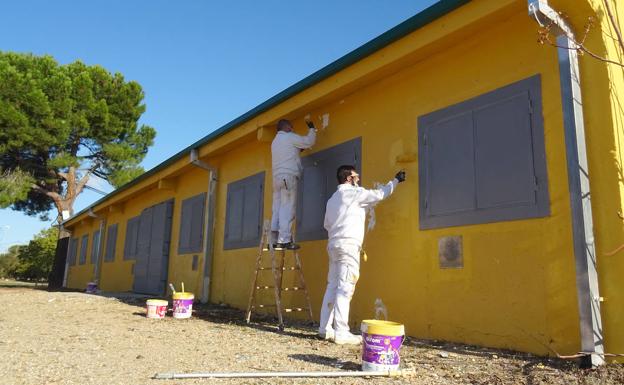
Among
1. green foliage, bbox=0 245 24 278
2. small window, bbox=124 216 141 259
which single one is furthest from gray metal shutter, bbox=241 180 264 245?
green foliage, bbox=0 245 24 278

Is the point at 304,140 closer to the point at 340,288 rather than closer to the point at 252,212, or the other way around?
the point at 252,212

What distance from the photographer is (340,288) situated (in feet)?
16.5

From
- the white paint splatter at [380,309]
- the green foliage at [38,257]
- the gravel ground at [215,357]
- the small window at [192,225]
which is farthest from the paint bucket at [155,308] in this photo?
the green foliage at [38,257]

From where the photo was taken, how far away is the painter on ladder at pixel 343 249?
5.02 m

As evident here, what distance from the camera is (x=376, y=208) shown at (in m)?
6.13

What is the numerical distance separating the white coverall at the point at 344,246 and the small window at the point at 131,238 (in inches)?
429

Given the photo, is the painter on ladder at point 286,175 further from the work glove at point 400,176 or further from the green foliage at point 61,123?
the green foliage at point 61,123

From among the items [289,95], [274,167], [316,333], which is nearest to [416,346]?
[316,333]

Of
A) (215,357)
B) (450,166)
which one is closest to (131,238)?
(215,357)

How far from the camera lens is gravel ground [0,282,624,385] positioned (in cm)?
339

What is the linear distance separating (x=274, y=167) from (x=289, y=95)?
126 cm

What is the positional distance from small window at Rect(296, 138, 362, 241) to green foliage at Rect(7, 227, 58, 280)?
31.3m

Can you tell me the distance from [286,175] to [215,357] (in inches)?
123

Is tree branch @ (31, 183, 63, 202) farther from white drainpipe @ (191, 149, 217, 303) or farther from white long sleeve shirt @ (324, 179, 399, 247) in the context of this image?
white long sleeve shirt @ (324, 179, 399, 247)
